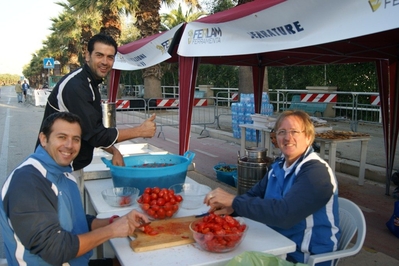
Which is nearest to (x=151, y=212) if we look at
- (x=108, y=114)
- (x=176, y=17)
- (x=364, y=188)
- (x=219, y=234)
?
(x=219, y=234)

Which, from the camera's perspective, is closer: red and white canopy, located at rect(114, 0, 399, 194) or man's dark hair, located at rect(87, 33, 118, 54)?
man's dark hair, located at rect(87, 33, 118, 54)

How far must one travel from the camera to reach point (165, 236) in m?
2.07

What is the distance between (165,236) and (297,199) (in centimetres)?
79

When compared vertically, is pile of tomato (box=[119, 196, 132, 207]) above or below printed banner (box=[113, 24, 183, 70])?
below

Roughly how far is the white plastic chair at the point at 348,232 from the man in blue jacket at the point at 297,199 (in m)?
0.06

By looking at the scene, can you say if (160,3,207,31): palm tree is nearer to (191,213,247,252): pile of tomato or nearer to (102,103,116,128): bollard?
(102,103,116,128): bollard

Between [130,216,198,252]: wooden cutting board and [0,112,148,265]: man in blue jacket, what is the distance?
0.09 m

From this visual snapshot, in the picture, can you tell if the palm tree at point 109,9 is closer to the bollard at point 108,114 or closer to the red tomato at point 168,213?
the bollard at point 108,114

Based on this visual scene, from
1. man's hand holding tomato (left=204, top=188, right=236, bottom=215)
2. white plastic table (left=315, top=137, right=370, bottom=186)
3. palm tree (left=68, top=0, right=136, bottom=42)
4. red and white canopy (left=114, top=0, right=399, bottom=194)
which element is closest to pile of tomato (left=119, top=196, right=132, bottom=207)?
man's hand holding tomato (left=204, top=188, right=236, bottom=215)

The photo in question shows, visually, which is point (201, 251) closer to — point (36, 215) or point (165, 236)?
point (165, 236)

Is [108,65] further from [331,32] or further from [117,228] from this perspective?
[331,32]

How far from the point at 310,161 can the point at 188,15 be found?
106 ft

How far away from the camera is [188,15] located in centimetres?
3259

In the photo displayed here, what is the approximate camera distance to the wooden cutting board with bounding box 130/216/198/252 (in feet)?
6.43
